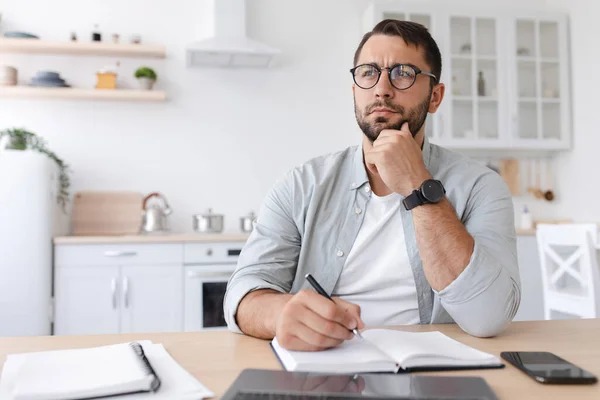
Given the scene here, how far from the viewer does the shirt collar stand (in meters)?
1.46

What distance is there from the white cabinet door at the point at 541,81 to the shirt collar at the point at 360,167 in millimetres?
2762

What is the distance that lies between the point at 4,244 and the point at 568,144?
3.71 meters

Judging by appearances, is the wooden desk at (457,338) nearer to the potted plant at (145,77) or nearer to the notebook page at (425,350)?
the notebook page at (425,350)

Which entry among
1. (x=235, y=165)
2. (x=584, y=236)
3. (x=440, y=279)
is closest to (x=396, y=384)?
(x=440, y=279)

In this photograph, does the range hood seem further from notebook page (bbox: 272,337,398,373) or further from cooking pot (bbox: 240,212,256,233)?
notebook page (bbox: 272,337,398,373)

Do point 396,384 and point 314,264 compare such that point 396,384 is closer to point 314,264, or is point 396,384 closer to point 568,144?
point 314,264

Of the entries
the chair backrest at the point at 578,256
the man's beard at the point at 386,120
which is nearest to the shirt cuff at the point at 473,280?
the man's beard at the point at 386,120

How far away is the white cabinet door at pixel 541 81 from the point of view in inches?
157

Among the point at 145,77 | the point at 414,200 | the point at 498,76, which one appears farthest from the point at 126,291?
the point at 498,76

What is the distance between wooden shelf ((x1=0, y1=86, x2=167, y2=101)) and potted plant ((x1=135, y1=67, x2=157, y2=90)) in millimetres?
56

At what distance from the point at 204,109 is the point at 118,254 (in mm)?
1218

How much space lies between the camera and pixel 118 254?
317 centimetres

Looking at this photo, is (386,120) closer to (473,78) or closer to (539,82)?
(473,78)

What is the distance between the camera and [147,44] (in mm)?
3729
